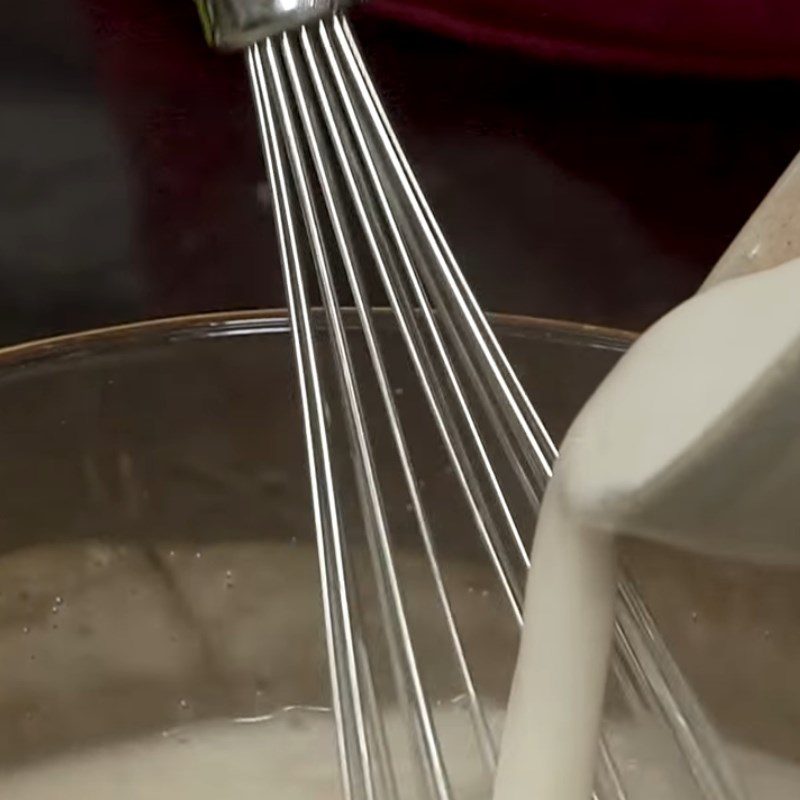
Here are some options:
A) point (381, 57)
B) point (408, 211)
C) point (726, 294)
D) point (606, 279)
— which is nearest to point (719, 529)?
point (726, 294)

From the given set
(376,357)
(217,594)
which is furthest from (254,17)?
(217,594)

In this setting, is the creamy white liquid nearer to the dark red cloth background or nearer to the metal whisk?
the metal whisk

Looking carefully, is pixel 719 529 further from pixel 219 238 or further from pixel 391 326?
pixel 219 238

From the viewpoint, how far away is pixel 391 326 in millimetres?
435

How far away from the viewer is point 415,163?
564 millimetres

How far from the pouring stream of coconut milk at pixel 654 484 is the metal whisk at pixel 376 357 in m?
0.05

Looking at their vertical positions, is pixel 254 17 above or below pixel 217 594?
above

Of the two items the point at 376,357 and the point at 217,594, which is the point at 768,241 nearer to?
the point at 376,357

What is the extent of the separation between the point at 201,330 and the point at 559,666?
7.6 inches

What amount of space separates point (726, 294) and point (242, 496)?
254 millimetres

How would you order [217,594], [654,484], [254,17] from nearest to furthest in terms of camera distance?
[654,484] → [254,17] → [217,594]

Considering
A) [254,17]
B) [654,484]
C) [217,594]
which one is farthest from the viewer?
[217,594]

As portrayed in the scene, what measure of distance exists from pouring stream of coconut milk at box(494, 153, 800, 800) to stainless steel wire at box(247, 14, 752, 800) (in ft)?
0.17

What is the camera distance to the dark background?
52 cm
